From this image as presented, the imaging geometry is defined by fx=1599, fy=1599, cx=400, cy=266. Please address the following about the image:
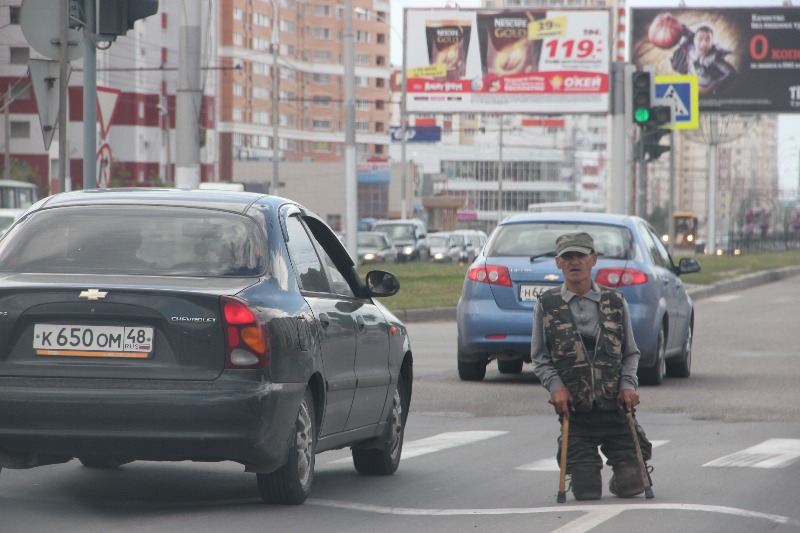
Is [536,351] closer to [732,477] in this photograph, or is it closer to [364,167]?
[732,477]

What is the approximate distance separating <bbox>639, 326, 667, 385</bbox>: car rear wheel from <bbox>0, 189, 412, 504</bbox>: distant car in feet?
23.7

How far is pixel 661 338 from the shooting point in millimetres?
14344

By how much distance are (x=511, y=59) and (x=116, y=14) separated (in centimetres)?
4084

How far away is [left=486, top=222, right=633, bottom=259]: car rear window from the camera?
14125mm

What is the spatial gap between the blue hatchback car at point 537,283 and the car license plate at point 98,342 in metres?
7.43

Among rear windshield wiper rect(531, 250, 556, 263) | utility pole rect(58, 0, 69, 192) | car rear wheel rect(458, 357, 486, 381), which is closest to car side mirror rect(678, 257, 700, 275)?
rear windshield wiper rect(531, 250, 556, 263)

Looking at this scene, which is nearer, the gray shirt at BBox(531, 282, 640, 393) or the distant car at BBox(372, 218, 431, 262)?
the gray shirt at BBox(531, 282, 640, 393)

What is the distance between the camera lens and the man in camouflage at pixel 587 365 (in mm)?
7562

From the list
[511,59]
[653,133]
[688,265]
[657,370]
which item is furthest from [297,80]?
[657,370]

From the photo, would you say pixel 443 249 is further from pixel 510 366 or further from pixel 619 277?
pixel 619 277

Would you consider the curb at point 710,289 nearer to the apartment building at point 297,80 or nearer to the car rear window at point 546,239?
the car rear window at point 546,239

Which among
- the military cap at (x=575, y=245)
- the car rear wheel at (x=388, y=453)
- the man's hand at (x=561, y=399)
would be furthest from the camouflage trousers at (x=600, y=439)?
the car rear wheel at (x=388, y=453)

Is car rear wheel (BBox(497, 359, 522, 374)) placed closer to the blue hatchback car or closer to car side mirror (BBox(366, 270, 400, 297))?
the blue hatchback car

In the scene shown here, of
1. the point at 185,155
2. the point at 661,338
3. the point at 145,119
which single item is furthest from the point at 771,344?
the point at 145,119
